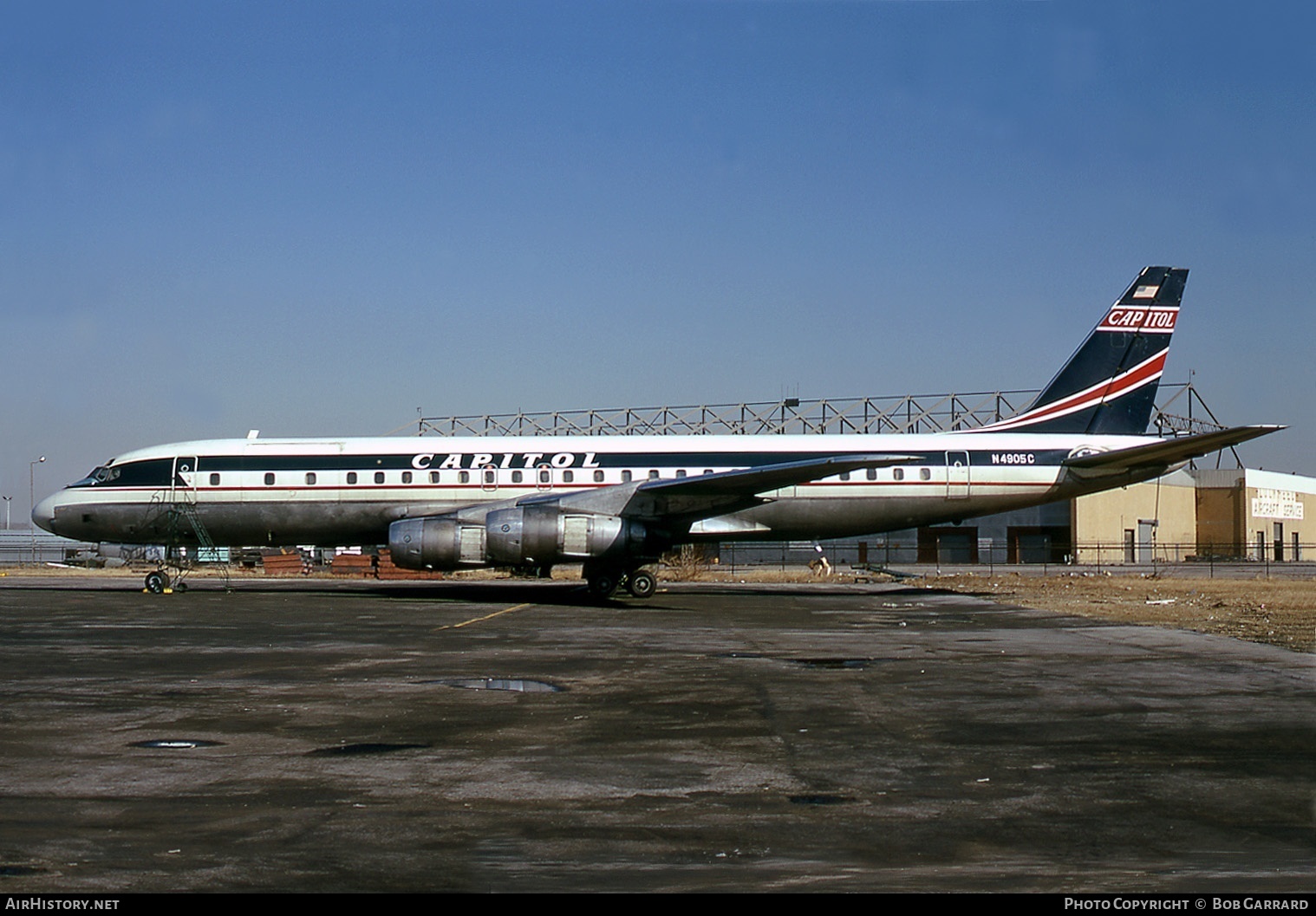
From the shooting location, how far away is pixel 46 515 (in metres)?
31.1

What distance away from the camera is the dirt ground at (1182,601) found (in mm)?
19328

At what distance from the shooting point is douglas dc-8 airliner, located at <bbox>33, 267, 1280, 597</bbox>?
95.7 ft

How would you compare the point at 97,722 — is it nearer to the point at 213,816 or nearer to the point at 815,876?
the point at 213,816

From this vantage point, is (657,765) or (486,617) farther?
(486,617)

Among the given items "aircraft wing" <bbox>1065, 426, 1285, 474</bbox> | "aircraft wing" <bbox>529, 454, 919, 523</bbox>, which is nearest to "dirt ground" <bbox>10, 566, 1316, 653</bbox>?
"aircraft wing" <bbox>1065, 426, 1285, 474</bbox>

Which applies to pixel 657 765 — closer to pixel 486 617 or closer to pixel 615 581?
pixel 486 617

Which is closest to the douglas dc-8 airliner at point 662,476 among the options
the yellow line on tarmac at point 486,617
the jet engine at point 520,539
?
the jet engine at point 520,539

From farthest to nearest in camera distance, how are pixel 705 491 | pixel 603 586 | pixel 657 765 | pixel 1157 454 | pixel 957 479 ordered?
A: pixel 957 479
pixel 1157 454
pixel 603 586
pixel 705 491
pixel 657 765

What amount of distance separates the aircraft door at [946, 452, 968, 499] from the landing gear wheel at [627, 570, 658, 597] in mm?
7716

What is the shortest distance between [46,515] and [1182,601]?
28675 mm

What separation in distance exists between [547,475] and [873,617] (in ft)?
34.0

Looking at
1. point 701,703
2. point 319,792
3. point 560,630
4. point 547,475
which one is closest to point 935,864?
point 319,792

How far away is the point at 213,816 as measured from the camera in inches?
270

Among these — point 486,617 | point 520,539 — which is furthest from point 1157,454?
point 486,617
